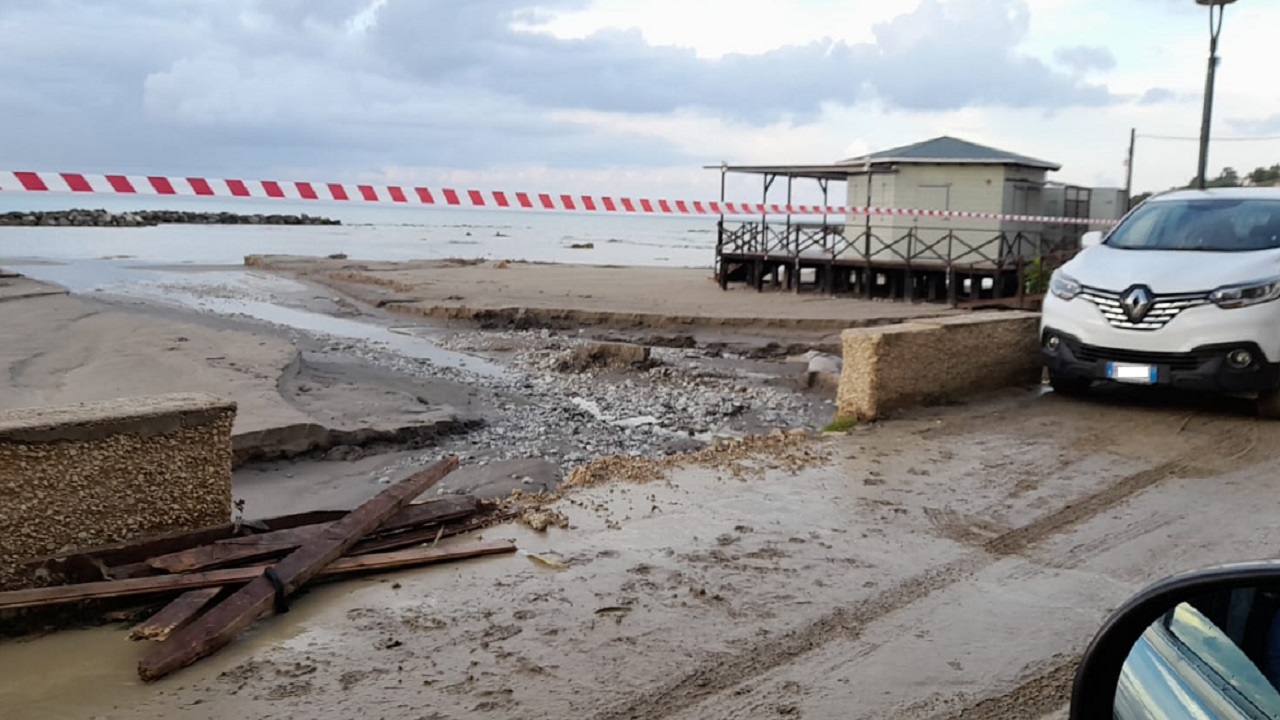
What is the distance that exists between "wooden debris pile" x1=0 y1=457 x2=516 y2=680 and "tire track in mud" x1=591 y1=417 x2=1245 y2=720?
155cm

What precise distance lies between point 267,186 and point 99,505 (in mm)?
6934

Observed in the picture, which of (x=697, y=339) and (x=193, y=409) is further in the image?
(x=697, y=339)

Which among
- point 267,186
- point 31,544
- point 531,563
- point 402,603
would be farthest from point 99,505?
point 267,186

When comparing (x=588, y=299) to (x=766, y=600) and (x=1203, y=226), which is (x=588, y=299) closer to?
(x=1203, y=226)

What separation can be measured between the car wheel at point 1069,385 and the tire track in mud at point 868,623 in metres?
2.54

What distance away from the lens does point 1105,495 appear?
5.95 m

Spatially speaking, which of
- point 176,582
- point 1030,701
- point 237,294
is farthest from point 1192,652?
point 237,294

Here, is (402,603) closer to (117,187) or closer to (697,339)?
(117,187)

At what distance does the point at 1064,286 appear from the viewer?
8.25 m

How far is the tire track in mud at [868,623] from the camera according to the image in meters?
3.44

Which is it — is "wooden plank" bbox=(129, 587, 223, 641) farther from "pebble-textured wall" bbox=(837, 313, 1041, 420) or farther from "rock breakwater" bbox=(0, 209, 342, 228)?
"rock breakwater" bbox=(0, 209, 342, 228)

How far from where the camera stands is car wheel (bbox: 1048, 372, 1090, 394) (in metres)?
8.66

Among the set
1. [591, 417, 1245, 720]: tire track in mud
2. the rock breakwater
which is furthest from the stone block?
the rock breakwater

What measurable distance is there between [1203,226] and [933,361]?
249 cm
